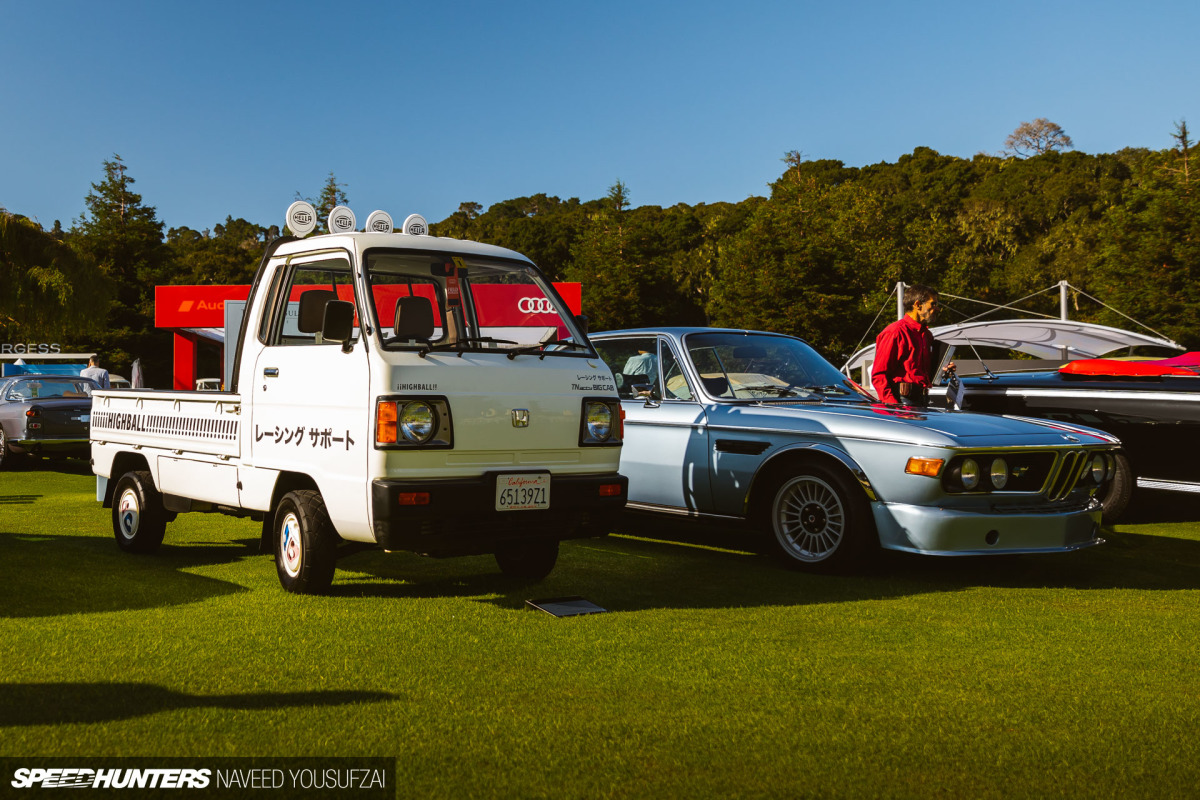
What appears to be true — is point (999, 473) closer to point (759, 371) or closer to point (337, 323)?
point (759, 371)

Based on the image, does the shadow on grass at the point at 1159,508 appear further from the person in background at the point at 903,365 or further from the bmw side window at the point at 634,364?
the bmw side window at the point at 634,364

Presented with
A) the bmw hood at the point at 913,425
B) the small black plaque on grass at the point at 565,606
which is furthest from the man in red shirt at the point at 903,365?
the small black plaque on grass at the point at 565,606

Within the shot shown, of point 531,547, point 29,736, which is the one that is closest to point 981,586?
point 531,547

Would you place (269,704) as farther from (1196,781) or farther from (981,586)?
(981,586)

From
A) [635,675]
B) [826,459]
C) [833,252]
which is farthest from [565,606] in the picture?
[833,252]

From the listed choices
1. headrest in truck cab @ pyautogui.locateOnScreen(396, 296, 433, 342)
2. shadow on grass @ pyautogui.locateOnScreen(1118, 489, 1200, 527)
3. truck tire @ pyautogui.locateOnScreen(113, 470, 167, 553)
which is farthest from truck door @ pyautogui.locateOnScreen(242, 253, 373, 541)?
shadow on grass @ pyautogui.locateOnScreen(1118, 489, 1200, 527)

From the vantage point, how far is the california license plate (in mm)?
5957

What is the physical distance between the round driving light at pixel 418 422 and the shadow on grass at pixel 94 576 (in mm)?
1668

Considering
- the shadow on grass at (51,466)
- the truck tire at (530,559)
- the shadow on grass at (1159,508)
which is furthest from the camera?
the shadow on grass at (51,466)

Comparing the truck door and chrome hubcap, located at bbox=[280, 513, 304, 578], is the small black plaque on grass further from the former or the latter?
chrome hubcap, located at bbox=[280, 513, 304, 578]

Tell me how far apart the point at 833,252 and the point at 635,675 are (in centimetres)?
5207

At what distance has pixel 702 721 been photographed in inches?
156

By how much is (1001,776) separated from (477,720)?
1.79 metres

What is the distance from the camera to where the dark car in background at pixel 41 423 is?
16.5 metres
